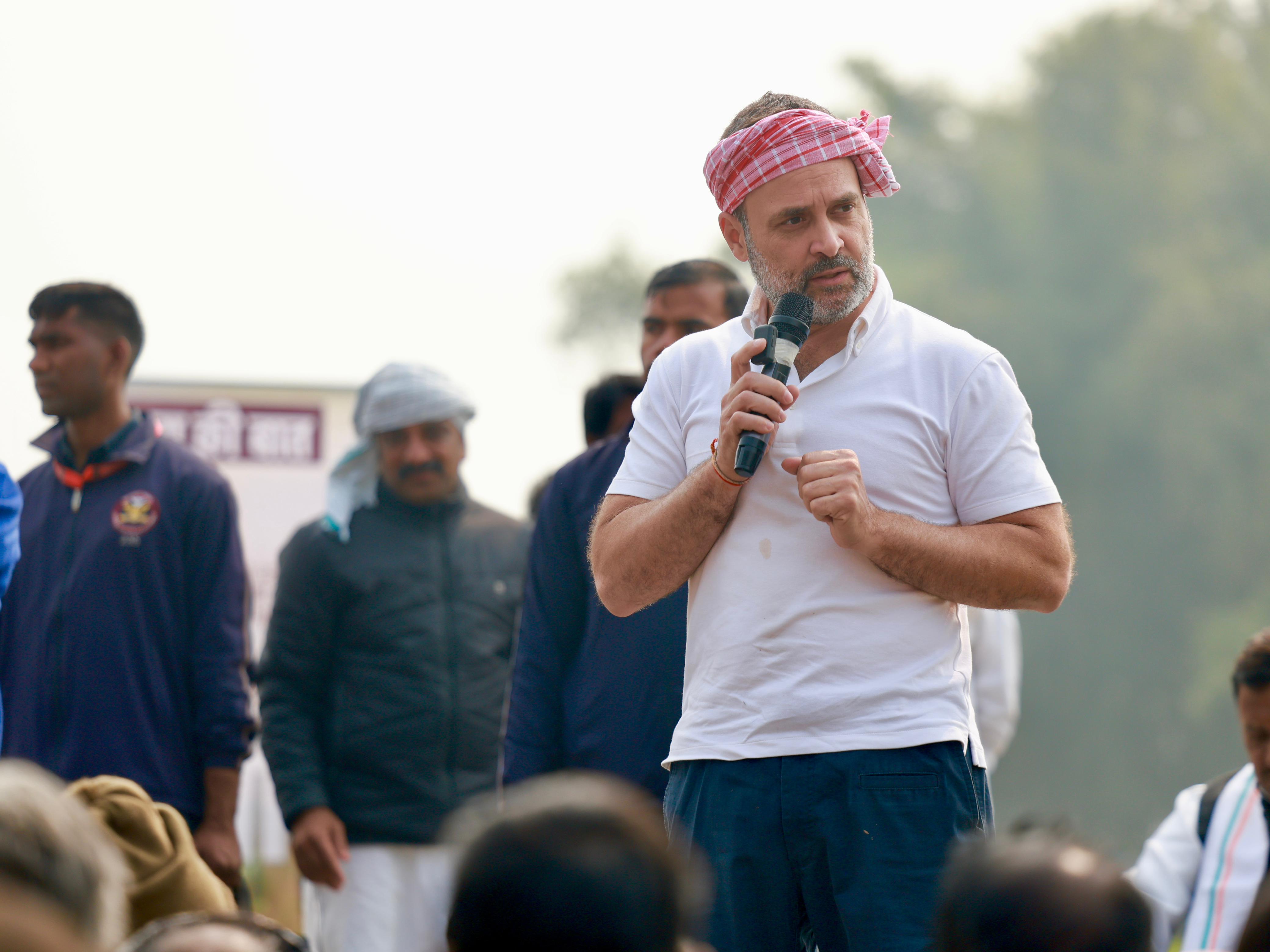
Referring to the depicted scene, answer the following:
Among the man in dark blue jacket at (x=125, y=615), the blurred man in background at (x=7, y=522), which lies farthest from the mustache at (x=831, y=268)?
the man in dark blue jacket at (x=125, y=615)

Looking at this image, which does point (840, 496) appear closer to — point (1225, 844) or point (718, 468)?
point (718, 468)

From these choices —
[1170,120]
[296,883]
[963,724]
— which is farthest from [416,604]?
[1170,120]

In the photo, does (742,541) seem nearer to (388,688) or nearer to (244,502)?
(388,688)

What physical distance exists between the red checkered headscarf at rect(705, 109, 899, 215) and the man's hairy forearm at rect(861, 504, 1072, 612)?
64cm

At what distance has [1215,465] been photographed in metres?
28.9

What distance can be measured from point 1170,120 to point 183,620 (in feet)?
102

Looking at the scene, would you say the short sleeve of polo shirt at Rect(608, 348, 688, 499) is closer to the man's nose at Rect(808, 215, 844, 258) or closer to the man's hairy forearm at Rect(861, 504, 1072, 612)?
the man's nose at Rect(808, 215, 844, 258)

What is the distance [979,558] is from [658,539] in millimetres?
557

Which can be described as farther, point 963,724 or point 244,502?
point 244,502

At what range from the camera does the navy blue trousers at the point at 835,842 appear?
267 centimetres

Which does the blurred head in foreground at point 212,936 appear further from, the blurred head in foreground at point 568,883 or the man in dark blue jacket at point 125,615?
the man in dark blue jacket at point 125,615

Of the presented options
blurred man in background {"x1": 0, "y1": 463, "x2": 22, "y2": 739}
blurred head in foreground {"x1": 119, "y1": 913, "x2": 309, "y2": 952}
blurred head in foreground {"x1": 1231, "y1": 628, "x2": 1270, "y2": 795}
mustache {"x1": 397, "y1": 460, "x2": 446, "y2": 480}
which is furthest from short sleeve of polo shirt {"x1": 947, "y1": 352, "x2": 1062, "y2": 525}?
mustache {"x1": 397, "y1": 460, "x2": 446, "y2": 480}

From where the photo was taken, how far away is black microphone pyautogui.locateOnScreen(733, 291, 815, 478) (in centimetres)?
275

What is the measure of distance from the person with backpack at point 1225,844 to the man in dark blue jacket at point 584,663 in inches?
62.8
